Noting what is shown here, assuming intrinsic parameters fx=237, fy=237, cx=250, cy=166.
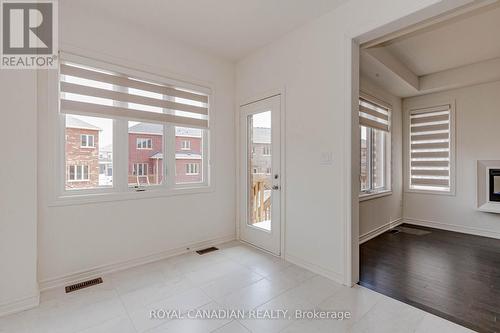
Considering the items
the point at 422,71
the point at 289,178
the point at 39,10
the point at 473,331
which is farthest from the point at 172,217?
the point at 422,71

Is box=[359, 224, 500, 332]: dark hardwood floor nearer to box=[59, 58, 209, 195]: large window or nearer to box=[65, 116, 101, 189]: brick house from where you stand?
box=[59, 58, 209, 195]: large window

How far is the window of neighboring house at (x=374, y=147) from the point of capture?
4082 mm

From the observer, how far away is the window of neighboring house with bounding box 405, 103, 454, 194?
4504 millimetres

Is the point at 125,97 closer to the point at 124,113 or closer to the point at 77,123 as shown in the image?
the point at 124,113

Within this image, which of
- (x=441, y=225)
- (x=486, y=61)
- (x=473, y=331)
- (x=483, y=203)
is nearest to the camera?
(x=473, y=331)

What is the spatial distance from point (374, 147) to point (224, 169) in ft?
9.44

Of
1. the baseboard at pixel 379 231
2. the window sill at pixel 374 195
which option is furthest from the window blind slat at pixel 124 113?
the baseboard at pixel 379 231

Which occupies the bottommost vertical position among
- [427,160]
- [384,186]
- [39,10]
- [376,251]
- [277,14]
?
[376,251]

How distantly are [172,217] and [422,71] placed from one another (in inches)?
192

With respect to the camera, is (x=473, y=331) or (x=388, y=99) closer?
(x=473, y=331)

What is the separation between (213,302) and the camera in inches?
83.4

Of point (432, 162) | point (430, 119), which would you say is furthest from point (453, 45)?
point (432, 162)

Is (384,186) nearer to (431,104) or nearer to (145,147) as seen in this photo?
(431,104)

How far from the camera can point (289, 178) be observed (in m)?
3.04
